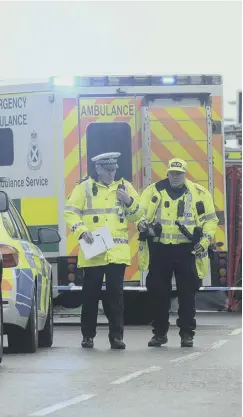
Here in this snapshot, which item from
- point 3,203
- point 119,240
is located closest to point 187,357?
point 119,240

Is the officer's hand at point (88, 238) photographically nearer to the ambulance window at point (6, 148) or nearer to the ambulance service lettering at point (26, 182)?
the ambulance service lettering at point (26, 182)

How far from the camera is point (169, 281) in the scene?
14.7m

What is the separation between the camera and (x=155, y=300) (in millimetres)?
14719

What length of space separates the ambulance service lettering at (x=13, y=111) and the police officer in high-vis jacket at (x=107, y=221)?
4512 millimetres

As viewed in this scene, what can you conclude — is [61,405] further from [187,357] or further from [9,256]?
[9,256]

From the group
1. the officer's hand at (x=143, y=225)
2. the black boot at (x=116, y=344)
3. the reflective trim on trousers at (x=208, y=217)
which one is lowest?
the black boot at (x=116, y=344)

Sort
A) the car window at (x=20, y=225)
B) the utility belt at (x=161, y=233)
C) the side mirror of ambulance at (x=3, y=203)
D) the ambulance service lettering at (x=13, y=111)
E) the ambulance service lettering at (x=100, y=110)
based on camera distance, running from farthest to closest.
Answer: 1. the ambulance service lettering at (x=13, y=111)
2. the ambulance service lettering at (x=100, y=110)
3. the utility belt at (x=161, y=233)
4. the car window at (x=20, y=225)
5. the side mirror of ambulance at (x=3, y=203)

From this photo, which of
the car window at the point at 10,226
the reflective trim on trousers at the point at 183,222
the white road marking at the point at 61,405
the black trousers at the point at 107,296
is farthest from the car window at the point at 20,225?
the white road marking at the point at 61,405

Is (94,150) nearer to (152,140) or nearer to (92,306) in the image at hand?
(152,140)

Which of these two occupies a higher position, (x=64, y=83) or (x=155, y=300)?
(x=64, y=83)

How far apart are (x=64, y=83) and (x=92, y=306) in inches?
184

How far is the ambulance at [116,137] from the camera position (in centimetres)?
1844

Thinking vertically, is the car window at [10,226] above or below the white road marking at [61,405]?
above

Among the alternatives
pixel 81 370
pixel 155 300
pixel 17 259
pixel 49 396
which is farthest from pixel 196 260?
pixel 49 396
